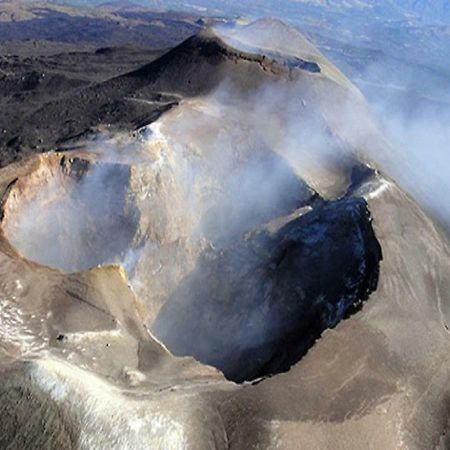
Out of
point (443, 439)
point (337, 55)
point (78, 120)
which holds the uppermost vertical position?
point (443, 439)

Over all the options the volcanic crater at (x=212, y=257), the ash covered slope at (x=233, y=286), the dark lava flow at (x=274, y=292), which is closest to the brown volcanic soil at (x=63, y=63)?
the ash covered slope at (x=233, y=286)

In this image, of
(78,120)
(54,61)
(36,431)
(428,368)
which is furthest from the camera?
(54,61)

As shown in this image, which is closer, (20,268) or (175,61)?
(20,268)

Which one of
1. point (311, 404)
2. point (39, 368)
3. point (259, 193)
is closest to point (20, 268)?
point (39, 368)

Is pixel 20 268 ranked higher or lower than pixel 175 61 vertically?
higher

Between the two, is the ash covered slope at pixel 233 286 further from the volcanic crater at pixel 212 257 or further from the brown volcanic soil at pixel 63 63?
the brown volcanic soil at pixel 63 63

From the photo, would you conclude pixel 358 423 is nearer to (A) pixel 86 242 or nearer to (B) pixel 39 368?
(B) pixel 39 368

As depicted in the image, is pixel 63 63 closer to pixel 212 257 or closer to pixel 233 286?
pixel 212 257
